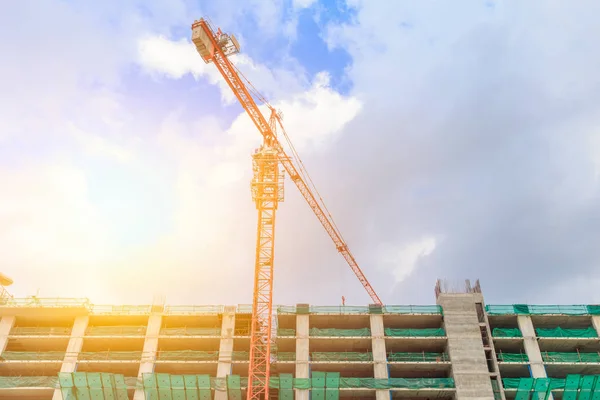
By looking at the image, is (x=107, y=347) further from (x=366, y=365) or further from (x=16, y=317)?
(x=366, y=365)

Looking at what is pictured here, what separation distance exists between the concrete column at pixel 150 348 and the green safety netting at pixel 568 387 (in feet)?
144

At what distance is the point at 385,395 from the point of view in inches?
2509

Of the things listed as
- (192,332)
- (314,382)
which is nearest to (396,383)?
(314,382)

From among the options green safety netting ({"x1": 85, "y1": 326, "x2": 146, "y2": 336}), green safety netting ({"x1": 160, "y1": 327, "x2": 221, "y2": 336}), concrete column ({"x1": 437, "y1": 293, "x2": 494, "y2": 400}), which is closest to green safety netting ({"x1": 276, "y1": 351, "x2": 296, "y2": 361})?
green safety netting ({"x1": 160, "y1": 327, "x2": 221, "y2": 336})

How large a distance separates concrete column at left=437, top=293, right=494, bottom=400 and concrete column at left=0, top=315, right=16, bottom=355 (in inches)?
2189

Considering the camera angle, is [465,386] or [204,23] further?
[204,23]

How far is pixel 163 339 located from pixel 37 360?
15221 millimetres

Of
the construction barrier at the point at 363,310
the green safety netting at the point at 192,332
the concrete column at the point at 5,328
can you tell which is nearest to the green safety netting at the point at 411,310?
the construction barrier at the point at 363,310

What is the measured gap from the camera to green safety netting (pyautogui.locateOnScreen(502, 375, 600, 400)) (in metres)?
62.6

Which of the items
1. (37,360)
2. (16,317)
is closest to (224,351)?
(37,360)

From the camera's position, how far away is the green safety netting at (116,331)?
231 ft

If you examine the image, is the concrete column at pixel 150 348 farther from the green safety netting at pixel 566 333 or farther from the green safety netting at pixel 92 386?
the green safety netting at pixel 566 333

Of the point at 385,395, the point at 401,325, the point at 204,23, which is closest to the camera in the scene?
the point at 385,395

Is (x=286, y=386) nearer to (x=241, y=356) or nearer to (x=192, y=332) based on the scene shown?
(x=241, y=356)
